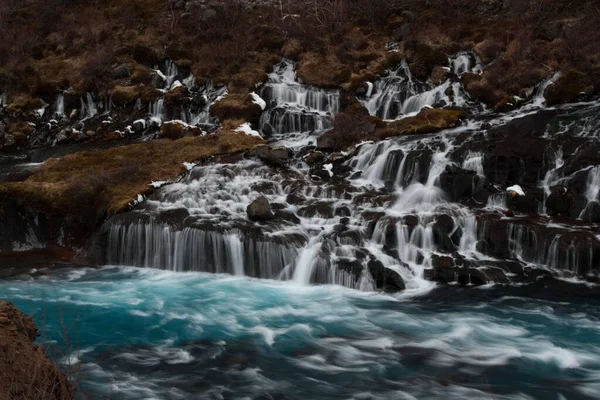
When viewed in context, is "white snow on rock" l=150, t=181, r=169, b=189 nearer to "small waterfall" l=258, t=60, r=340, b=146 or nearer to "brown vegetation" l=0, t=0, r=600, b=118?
"small waterfall" l=258, t=60, r=340, b=146

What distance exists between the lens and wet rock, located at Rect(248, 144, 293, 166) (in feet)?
54.8

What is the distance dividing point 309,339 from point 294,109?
44.8 ft

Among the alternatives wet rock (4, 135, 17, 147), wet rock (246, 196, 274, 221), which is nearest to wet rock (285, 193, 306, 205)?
wet rock (246, 196, 274, 221)

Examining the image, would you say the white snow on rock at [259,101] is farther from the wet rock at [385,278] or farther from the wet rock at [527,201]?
the wet rock at [385,278]

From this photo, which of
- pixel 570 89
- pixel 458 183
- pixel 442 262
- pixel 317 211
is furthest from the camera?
pixel 570 89

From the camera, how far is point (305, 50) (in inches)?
1018

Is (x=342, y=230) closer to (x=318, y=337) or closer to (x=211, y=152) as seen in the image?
(x=318, y=337)

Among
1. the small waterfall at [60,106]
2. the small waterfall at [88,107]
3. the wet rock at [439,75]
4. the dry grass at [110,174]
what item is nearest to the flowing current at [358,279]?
the dry grass at [110,174]

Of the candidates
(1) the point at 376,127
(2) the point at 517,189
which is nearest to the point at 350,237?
(2) the point at 517,189

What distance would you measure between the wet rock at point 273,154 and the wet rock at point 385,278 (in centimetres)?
615

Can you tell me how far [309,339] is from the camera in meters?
9.17

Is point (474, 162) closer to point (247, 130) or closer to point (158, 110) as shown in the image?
point (247, 130)

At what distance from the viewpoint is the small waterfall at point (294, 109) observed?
2045 centimetres

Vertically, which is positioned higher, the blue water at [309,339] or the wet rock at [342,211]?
the wet rock at [342,211]
